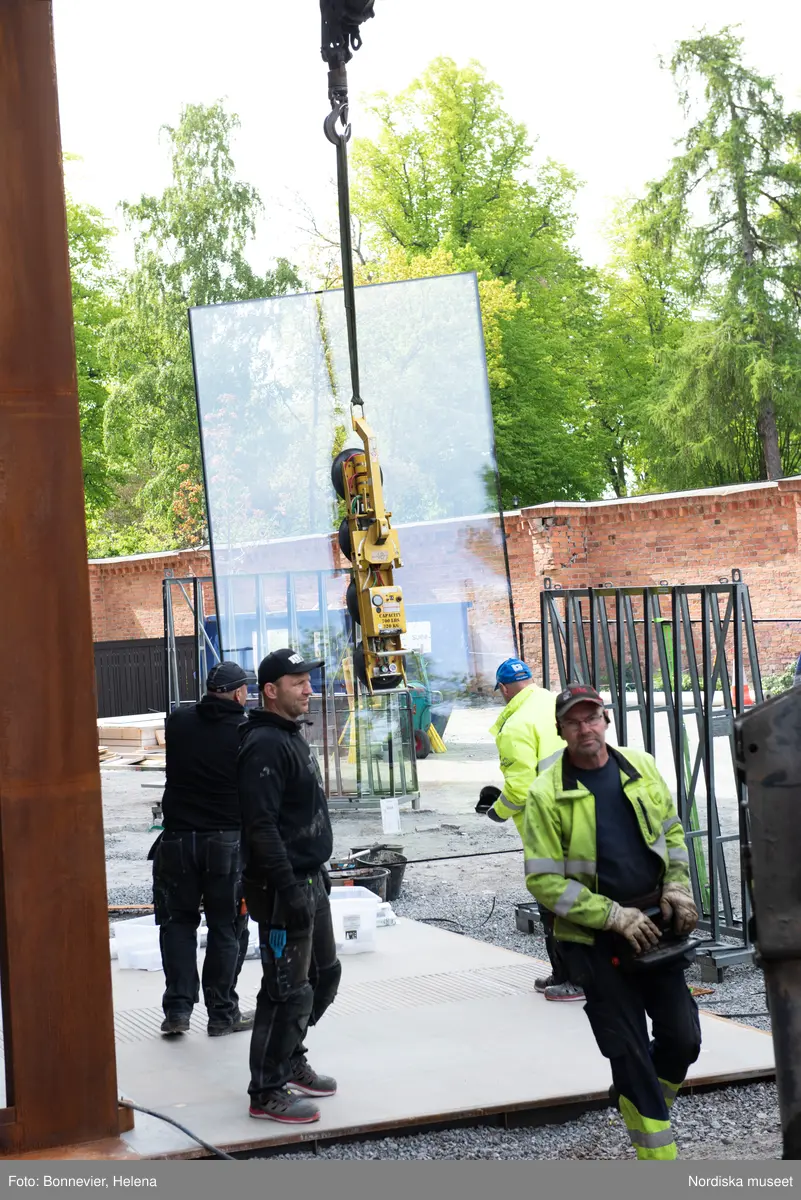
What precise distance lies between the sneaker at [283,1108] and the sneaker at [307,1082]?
0.60 feet

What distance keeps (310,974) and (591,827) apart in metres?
1.72

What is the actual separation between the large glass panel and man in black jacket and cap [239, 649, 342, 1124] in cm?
773

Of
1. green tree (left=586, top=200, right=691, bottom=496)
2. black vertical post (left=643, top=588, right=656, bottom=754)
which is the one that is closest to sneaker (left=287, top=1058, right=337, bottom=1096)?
black vertical post (left=643, top=588, right=656, bottom=754)

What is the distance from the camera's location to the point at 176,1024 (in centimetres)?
696

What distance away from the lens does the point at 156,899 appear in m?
7.29

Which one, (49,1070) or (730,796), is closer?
(49,1070)

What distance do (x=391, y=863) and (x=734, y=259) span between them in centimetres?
2446

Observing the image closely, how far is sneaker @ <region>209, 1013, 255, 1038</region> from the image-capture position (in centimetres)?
698

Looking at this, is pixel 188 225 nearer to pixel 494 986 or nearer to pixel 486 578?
pixel 486 578

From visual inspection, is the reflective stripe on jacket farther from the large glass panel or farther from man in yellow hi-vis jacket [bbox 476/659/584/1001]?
the large glass panel

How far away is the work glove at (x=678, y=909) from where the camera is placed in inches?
186

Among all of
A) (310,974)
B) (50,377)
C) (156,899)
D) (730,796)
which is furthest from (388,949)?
(730,796)

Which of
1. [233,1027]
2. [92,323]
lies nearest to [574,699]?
[233,1027]

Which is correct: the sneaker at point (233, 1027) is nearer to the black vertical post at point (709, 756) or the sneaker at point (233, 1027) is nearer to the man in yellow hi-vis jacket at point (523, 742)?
the man in yellow hi-vis jacket at point (523, 742)
